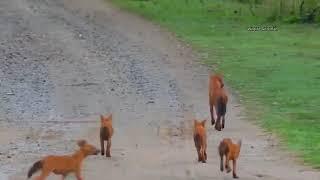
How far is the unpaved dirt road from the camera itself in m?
10.2

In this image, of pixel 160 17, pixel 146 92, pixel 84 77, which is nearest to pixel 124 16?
pixel 160 17

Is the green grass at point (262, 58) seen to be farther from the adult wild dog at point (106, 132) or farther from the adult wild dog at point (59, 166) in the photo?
the adult wild dog at point (59, 166)

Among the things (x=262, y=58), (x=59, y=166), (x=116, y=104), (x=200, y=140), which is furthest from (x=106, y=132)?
(x=262, y=58)

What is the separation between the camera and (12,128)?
12523 millimetres

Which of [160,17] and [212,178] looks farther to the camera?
[160,17]

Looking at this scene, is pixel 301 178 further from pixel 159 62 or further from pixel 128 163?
pixel 159 62

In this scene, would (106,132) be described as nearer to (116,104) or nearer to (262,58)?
(116,104)

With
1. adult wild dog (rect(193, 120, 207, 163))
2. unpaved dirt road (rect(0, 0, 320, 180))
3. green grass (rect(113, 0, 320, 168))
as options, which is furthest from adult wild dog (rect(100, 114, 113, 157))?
green grass (rect(113, 0, 320, 168))

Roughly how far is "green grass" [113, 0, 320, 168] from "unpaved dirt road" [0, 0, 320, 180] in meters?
0.42

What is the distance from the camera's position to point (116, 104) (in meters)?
14.6

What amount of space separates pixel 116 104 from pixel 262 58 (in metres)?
6.42

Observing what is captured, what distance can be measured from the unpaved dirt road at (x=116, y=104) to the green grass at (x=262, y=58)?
16.4 inches

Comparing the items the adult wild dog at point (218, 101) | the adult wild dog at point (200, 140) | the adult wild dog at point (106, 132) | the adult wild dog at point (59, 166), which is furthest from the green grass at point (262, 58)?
the adult wild dog at point (59, 166)

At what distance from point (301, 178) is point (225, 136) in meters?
2.31
